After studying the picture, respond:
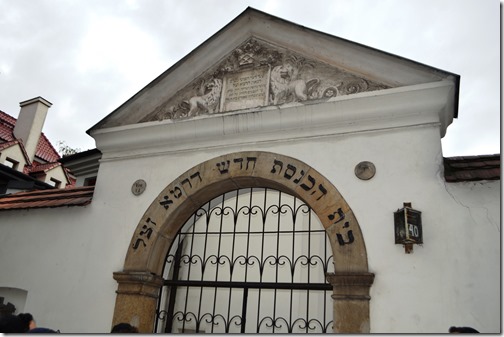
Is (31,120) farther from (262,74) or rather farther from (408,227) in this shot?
(408,227)

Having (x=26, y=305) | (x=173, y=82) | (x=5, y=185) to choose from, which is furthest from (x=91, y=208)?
(x=5, y=185)

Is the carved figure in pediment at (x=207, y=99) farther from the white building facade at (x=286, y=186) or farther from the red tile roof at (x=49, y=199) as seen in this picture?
the red tile roof at (x=49, y=199)

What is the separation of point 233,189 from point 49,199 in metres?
3.27

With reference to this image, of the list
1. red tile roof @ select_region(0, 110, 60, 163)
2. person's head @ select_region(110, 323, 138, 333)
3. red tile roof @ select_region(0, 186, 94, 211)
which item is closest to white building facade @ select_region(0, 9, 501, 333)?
red tile roof @ select_region(0, 186, 94, 211)

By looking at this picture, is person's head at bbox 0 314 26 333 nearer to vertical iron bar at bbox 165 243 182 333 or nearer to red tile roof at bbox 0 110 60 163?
vertical iron bar at bbox 165 243 182 333

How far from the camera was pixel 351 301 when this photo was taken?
16.3 ft

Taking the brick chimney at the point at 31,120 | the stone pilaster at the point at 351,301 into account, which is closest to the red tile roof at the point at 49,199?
the stone pilaster at the point at 351,301

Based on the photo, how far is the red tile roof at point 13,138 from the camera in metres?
18.8

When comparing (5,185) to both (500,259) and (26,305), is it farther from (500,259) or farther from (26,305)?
(500,259)

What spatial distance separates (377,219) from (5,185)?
807 centimetres

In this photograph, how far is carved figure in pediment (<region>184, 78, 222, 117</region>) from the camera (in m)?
6.84

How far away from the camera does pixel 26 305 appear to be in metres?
6.71

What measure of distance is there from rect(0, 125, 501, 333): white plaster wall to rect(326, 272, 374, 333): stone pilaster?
4.3 inches

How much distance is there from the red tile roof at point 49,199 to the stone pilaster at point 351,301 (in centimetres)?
406
